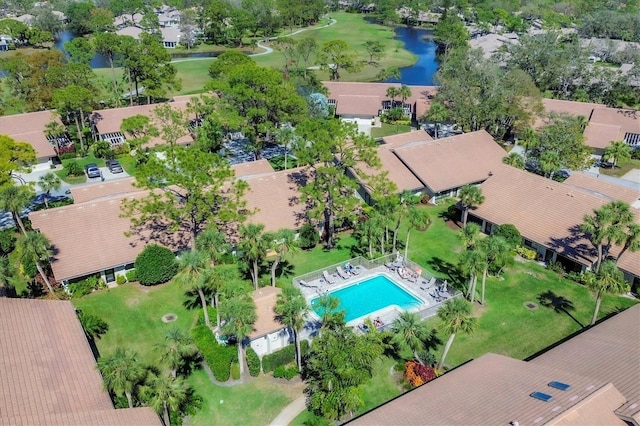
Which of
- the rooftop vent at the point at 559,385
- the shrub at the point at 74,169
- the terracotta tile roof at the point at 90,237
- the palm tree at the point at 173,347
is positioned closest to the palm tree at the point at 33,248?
the terracotta tile roof at the point at 90,237

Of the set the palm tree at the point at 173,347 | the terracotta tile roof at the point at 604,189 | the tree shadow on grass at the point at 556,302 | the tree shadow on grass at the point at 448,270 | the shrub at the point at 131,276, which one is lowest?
the tree shadow on grass at the point at 556,302

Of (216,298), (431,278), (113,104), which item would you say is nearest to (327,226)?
(431,278)

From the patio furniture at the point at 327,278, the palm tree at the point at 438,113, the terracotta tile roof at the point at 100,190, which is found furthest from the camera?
the palm tree at the point at 438,113

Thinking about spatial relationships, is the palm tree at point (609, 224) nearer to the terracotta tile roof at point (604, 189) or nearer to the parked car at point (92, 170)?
the terracotta tile roof at point (604, 189)

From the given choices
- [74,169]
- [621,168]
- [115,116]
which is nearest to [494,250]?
[621,168]

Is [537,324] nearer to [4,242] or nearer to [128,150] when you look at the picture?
[4,242]

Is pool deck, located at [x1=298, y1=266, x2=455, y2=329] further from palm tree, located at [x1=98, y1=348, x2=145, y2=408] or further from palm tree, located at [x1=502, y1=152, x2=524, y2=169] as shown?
palm tree, located at [x1=502, y1=152, x2=524, y2=169]
